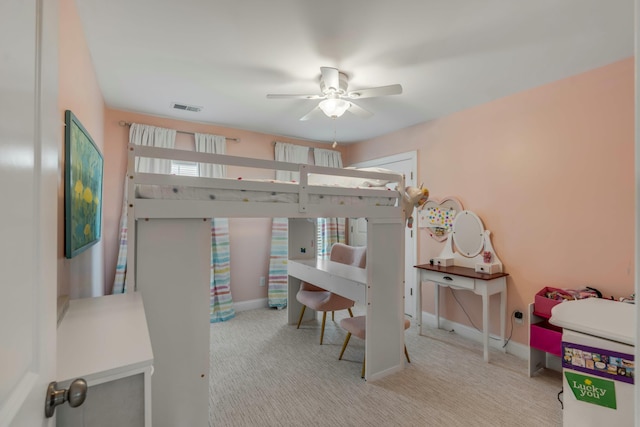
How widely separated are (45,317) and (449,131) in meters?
3.52

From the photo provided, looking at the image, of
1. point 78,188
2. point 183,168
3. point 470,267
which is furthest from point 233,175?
point 470,267

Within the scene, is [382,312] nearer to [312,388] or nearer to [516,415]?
[312,388]

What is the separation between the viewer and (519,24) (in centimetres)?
175

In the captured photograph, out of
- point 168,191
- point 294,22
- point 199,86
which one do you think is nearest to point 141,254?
point 168,191

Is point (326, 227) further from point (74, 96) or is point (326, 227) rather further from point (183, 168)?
point (74, 96)

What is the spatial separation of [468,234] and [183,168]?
332cm

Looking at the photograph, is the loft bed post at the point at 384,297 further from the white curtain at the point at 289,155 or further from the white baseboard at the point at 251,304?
the white baseboard at the point at 251,304

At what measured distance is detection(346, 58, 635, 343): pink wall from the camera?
2.18 meters

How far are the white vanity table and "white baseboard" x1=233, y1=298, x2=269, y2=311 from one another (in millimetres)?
2046

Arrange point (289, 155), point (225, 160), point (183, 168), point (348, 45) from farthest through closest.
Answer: point (289, 155) < point (183, 168) < point (348, 45) < point (225, 160)

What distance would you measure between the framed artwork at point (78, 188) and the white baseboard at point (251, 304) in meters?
2.19

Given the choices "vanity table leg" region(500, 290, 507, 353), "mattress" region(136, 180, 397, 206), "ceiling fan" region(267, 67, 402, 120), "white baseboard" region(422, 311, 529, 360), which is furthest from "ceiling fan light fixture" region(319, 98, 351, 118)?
"white baseboard" region(422, 311, 529, 360)

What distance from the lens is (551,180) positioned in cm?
254

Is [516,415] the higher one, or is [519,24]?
[519,24]
